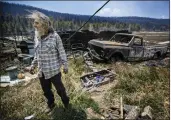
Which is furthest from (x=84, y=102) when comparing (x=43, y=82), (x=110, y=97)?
(x=43, y=82)

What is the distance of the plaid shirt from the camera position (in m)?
3.78

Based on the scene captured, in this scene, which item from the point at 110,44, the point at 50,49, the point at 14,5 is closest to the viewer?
the point at 50,49

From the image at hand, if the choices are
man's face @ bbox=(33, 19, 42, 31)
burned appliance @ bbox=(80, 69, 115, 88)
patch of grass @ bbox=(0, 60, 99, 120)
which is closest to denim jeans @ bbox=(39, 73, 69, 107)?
Result: patch of grass @ bbox=(0, 60, 99, 120)

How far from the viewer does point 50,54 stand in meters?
3.81

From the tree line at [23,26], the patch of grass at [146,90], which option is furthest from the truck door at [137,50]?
the tree line at [23,26]

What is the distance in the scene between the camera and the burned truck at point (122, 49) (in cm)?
1022

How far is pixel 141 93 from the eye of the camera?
17.3ft

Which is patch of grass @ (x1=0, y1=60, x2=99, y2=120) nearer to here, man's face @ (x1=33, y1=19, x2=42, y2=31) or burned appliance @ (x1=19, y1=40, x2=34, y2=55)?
man's face @ (x1=33, y1=19, x2=42, y2=31)

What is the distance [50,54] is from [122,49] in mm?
7103

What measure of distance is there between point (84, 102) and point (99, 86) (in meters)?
1.76

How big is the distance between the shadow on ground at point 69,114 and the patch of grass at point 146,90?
101 centimetres

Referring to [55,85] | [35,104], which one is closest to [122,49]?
[35,104]

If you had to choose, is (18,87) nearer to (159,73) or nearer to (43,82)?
(43,82)

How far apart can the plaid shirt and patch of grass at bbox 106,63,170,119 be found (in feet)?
5.72
